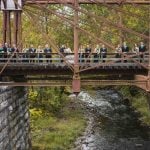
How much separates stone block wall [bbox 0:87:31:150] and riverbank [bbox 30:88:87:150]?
6.06 feet

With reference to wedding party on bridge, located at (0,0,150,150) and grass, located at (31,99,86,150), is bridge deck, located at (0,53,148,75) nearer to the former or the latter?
wedding party on bridge, located at (0,0,150,150)

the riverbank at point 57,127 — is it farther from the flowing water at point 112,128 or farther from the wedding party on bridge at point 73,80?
the flowing water at point 112,128

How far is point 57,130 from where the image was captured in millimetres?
40281

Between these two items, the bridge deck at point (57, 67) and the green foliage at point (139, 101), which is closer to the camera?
the bridge deck at point (57, 67)

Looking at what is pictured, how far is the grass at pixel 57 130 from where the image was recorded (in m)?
35.8

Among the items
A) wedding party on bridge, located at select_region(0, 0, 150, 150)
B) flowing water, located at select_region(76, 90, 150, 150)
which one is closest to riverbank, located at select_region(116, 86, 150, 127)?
wedding party on bridge, located at select_region(0, 0, 150, 150)

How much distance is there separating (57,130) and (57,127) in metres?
1.38

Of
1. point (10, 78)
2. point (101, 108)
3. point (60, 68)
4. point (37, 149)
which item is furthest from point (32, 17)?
point (101, 108)

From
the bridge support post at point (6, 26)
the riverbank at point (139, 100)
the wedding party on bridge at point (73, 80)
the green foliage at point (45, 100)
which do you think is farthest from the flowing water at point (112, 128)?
the bridge support post at point (6, 26)

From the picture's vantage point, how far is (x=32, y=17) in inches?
939

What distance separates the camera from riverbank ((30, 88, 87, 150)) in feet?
118

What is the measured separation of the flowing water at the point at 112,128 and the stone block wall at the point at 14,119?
4.32 metres

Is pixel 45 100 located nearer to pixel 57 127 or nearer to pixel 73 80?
pixel 57 127

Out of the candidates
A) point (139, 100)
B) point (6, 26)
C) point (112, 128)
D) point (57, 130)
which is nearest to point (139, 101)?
point (139, 100)
